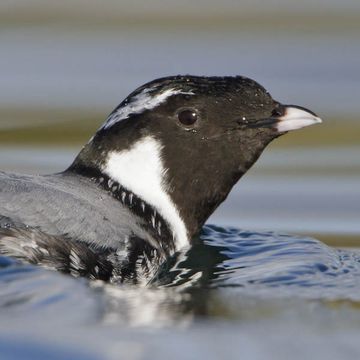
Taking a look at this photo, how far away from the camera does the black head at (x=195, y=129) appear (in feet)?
30.6

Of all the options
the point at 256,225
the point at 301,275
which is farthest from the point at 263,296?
the point at 256,225

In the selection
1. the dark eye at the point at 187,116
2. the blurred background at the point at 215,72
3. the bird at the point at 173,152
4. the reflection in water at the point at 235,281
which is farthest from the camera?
the blurred background at the point at 215,72

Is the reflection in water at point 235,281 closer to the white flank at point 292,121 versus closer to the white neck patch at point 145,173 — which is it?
the white neck patch at point 145,173

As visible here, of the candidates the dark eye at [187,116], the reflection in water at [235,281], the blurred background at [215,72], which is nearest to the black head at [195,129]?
the dark eye at [187,116]

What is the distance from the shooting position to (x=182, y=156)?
31.2 ft

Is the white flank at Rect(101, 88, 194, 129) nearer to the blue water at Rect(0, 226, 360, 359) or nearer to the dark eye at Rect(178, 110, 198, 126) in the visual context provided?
the dark eye at Rect(178, 110, 198, 126)

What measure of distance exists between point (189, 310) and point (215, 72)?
191 inches

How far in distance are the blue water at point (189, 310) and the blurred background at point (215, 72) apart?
1679 millimetres

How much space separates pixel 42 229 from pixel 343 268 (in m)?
2.23

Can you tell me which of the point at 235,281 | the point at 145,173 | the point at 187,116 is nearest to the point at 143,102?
the point at 187,116

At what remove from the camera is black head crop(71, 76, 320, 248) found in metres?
9.34

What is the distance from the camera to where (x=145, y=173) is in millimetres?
9445

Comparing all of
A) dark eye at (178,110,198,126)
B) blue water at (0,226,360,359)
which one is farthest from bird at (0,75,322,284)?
blue water at (0,226,360,359)

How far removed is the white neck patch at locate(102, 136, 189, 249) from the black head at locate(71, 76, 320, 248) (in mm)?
15
